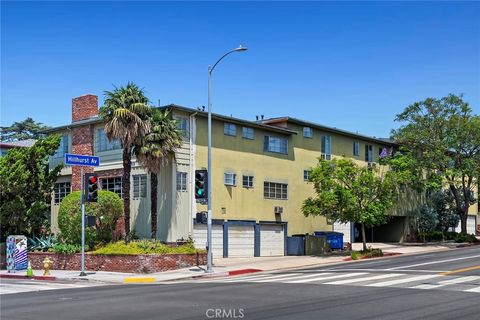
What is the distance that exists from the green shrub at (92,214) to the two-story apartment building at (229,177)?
188 cm

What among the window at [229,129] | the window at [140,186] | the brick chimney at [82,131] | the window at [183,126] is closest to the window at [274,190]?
the window at [229,129]

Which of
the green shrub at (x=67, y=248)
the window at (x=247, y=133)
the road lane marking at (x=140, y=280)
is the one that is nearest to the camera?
the road lane marking at (x=140, y=280)

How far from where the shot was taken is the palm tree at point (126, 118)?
3073 cm

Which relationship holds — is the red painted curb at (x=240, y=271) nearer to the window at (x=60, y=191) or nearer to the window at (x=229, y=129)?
the window at (x=229, y=129)

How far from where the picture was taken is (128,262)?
29.3 m

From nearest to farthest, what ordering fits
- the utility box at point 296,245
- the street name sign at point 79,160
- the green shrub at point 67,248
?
1. the street name sign at point 79,160
2. the green shrub at point 67,248
3. the utility box at point 296,245

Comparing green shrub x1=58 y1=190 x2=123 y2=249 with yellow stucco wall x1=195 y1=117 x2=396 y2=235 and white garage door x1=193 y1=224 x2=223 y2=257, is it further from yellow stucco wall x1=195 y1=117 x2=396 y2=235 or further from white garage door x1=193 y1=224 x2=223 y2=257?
yellow stucco wall x1=195 y1=117 x2=396 y2=235

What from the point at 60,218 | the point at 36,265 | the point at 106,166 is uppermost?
the point at 106,166

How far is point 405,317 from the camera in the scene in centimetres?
1210

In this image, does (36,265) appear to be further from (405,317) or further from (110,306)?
(405,317)

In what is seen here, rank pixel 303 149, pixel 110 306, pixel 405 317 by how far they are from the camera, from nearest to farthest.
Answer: pixel 405 317 → pixel 110 306 → pixel 303 149

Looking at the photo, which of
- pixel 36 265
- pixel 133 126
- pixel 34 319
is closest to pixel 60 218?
pixel 36 265

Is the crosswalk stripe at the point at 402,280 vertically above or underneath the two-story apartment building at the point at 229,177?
underneath

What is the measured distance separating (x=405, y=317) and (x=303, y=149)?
31.1 meters
